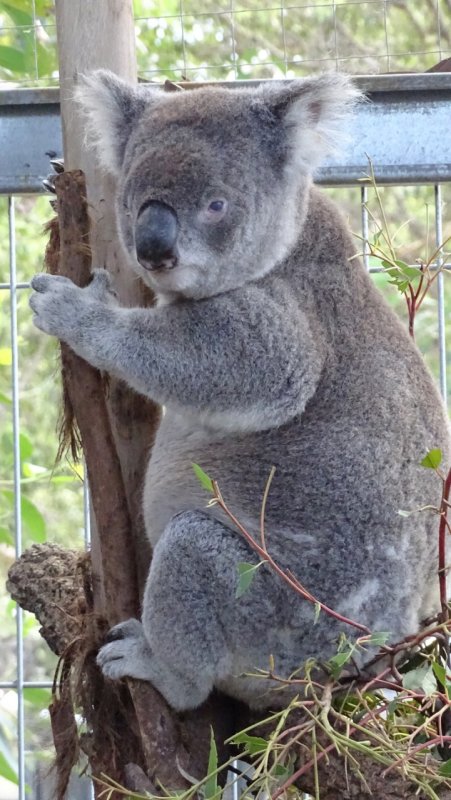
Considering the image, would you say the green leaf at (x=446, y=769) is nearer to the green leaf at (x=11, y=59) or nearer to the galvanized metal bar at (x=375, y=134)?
the galvanized metal bar at (x=375, y=134)

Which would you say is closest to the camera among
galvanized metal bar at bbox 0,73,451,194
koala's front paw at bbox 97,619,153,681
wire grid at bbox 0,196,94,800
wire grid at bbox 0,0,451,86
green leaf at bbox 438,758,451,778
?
green leaf at bbox 438,758,451,778

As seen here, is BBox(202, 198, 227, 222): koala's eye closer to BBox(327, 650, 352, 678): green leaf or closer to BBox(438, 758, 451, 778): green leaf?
BBox(327, 650, 352, 678): green leaf

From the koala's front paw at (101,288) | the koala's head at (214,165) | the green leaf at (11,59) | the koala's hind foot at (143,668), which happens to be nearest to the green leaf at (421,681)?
the koala's hind foot at (143,668)

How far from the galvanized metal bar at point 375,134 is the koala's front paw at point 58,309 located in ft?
1.76

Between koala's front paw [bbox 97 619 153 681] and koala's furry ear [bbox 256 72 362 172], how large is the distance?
1284 millimetres

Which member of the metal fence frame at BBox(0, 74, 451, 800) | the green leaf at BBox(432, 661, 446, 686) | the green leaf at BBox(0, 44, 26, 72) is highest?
the green leaf at BBox(0, 44, 26, 72)

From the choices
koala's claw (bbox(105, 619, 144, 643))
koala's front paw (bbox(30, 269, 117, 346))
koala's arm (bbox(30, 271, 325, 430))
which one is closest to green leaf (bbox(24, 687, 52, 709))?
koala's claw (bbox(105, 619, 144, 643))

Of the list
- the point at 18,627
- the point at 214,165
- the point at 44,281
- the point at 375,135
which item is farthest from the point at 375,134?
the point at 18,627

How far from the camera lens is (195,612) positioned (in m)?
2.43

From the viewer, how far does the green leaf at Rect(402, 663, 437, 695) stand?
2.24 metres

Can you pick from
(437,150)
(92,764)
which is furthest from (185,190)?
(92,764)

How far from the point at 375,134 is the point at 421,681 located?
150 cm

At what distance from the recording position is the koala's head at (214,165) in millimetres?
2508

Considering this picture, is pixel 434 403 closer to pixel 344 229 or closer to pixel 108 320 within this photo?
pixel 344 229
